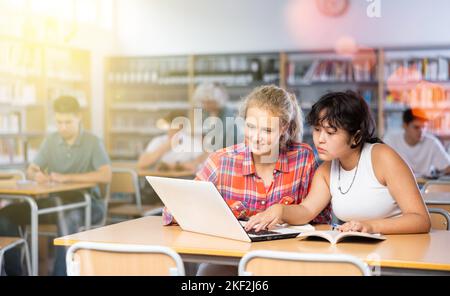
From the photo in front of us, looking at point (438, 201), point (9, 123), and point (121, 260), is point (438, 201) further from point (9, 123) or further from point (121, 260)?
point (9, 123)

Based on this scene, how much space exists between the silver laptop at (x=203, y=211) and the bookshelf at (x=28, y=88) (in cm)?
461

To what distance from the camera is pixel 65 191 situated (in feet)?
12.6

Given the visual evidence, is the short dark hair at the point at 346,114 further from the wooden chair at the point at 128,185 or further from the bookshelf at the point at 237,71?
the bookshelf at the point at 237,71

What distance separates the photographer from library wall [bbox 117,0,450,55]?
6387mm

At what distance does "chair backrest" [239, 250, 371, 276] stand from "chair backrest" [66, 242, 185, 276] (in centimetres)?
18

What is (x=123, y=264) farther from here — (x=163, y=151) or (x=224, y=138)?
(x=163, y=151)

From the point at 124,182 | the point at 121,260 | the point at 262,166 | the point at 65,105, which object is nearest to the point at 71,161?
the point at 65,105

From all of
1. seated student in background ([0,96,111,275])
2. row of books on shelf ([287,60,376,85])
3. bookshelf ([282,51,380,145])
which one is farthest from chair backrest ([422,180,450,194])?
row of books on shelf ([287,60,376,85])

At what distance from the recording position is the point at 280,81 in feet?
22.7

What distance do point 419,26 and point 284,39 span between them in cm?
141

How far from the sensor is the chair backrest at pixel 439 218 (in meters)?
2.47

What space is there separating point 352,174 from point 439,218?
2.10 feet

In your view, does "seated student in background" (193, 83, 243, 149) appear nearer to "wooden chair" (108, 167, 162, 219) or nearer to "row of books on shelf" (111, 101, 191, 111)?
"wooden chair" (108, 167, 162, 219)

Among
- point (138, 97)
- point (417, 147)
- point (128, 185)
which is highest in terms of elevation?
point (138, 97)
